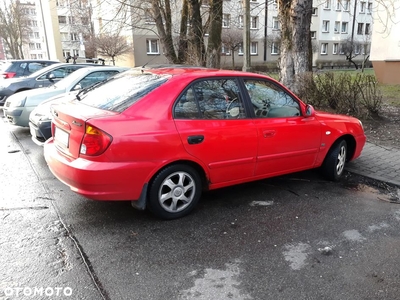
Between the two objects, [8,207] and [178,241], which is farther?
[8,207]

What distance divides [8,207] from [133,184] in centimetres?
171

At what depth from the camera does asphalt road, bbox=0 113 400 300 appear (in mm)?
2551

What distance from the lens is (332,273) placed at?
2748 mm

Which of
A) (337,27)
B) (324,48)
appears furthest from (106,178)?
(337,27)

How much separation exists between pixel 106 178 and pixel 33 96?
16.1 feet

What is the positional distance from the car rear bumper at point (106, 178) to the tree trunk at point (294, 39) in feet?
20.6

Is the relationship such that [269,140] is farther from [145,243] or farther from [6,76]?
[6,76]

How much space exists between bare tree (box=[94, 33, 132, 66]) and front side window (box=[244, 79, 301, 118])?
28.0 m

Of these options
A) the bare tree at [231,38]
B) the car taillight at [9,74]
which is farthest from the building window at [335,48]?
the car taillight at [9,74]

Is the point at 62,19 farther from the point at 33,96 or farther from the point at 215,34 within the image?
the point at 33,96

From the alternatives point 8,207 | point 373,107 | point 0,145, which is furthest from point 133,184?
point 373,107

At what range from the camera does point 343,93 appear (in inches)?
304

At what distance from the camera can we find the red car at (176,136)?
10.5 ft

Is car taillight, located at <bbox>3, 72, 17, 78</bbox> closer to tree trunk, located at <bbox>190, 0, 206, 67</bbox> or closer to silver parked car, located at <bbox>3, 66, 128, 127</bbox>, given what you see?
silver parked car, located at <bbox>3, 66, 128, 127</bbox>
